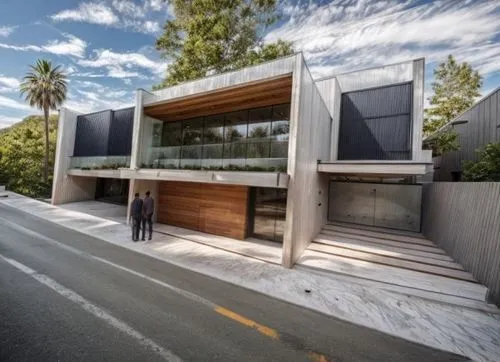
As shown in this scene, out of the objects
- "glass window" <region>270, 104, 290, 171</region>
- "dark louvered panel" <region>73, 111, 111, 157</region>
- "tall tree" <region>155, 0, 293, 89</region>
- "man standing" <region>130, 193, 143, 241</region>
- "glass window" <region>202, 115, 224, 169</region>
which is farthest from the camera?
"tall tree" <region>155, 0, 293, 89</region>

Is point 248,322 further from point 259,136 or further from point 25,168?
point 25,168

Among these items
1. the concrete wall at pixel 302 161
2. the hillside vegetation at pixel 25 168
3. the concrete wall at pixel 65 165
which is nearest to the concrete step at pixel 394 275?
the concrete wall at pixel 302 161

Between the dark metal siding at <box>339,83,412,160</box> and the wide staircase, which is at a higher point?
the dark metal siding at <box>339,83,412,160</box>

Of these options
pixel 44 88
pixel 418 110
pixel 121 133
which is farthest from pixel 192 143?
pixel 44 88

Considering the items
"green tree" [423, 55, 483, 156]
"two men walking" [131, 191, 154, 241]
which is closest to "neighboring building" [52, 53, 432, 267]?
"two men walking" [131, 191, 154, 241]

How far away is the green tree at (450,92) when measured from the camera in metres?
17.3

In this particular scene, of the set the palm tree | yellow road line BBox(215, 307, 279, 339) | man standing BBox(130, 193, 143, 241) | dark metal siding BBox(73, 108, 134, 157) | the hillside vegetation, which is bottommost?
yellow road line BBox(215, 307, 279, 339)

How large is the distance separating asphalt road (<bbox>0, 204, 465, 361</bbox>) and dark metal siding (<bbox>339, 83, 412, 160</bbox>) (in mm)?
8767

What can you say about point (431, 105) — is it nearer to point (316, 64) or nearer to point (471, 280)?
point (316, 64)

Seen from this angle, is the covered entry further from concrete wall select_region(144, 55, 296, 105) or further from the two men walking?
the two men walking

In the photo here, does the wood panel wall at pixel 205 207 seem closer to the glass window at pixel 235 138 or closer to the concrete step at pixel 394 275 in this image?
the glass window at pixel 235 138

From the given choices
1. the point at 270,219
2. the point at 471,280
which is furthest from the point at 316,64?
the point at 471,280

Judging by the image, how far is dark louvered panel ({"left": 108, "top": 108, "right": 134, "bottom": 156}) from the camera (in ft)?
46.8

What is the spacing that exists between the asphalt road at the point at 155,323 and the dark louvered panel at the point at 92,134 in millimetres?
11694
